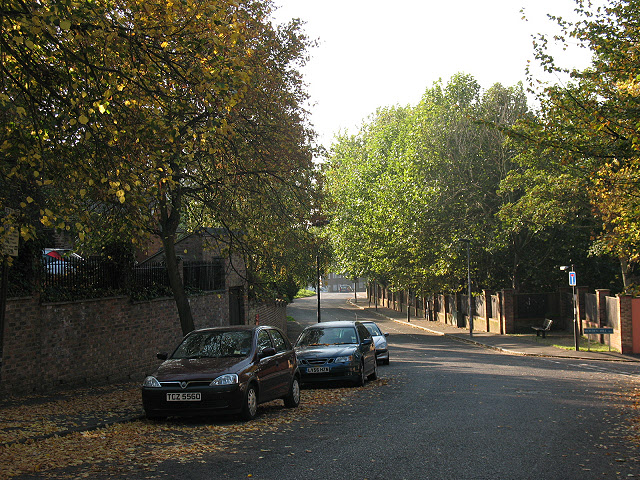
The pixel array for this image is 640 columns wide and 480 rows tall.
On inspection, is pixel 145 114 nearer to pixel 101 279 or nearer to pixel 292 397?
pixel 292 397

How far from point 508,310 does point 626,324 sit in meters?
12.2

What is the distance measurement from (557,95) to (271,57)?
268 inches

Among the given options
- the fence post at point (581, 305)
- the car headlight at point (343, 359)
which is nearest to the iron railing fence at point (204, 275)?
the car headlight at point (343, 359)

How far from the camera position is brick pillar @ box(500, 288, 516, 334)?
38.6m

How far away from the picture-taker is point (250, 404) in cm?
1076

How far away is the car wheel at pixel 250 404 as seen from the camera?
416 inches

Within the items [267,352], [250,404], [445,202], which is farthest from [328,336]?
[445,202]

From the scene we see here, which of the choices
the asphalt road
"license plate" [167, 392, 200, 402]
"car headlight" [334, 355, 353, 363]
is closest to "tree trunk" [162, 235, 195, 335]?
"car headlight" [334, 355, 353, 363]

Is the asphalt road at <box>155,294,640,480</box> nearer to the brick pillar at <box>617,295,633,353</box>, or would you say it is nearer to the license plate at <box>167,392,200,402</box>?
the license plate at <box>167,392,200,402</box>

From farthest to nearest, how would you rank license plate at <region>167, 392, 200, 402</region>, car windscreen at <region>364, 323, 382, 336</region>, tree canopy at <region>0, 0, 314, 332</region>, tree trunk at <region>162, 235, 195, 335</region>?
car windscreen at <region>364, 323, 382, 336</region> < tree trunk at <region>162, 235, 195, 335</region> < license plate at <region>167, 392, 200, 402</region> < tree canopy at <region>0, 0, 314, 332</region>

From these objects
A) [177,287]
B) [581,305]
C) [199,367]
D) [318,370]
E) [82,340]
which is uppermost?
[177,287]

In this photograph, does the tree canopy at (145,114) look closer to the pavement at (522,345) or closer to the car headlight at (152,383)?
the car headlight at (152,383)

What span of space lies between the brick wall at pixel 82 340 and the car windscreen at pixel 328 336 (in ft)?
16.1

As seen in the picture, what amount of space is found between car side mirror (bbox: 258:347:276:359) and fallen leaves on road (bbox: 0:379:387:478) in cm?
101
